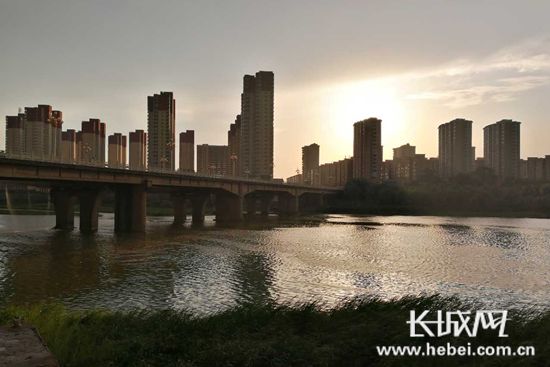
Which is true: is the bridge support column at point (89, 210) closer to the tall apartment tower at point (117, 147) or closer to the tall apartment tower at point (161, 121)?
the tall apartment tower at point (161, 121)

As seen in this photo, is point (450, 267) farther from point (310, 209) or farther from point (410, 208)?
point (310, 209)

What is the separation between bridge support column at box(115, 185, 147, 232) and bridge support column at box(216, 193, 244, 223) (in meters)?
34.2

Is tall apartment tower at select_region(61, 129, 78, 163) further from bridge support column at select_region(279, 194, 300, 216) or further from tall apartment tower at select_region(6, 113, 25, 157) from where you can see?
bridge support column at select_region(279, 194, 300, 216)

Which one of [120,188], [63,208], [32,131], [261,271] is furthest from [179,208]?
[261,271]

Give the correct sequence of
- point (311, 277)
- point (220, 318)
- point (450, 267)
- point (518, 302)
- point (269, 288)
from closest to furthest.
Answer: point (220, 318) < point (518, 302) < point (269, 288) < point (311, 277) < point (450, 267)

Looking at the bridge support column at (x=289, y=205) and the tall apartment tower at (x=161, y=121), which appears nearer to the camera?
the bridge support column at (x=289, y=205)

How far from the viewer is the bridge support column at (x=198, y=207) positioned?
321 ft

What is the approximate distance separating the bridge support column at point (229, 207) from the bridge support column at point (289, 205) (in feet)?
117

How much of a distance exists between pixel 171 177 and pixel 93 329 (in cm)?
6109

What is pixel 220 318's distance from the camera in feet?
51.3

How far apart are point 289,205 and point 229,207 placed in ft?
135

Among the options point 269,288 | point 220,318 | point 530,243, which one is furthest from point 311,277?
point 530,243

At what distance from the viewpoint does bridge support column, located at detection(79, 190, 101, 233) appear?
6794cm

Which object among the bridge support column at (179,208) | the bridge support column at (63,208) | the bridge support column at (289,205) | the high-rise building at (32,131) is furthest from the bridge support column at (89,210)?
the bridge support column at (289,205)
